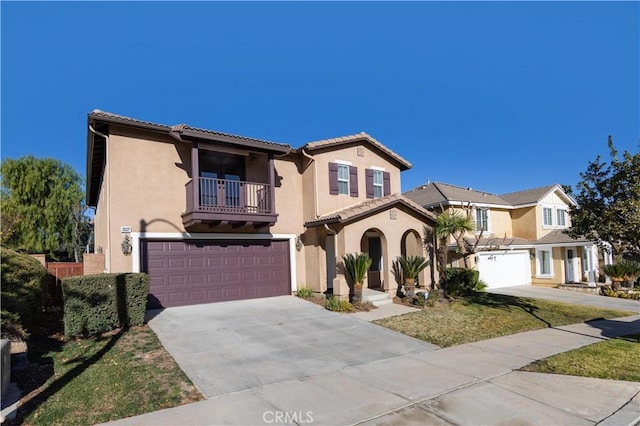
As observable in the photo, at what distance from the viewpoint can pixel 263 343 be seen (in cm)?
916

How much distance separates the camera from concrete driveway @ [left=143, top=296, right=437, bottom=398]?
712 cm

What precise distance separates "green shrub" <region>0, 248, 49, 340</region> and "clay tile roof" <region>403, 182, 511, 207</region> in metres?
19.3

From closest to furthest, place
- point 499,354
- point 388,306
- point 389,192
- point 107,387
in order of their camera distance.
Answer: point 107,387 < point 499,354 < point 388,306 < point 389,192

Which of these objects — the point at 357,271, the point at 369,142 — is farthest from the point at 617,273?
the point at 357,271

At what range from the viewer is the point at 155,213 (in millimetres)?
12734

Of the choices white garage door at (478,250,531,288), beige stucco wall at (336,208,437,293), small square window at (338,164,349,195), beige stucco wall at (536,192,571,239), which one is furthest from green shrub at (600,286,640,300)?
small square window at (338,164,349,195)

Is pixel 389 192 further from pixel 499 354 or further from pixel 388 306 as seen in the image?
pixel 499 354

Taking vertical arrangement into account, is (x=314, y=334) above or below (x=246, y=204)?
below

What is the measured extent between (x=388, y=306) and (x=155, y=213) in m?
8.91

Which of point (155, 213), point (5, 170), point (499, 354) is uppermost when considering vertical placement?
point (5, 170)

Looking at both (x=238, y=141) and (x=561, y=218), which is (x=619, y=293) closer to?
(x=561, y=218)

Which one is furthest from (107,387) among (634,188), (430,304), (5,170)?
(5,170)

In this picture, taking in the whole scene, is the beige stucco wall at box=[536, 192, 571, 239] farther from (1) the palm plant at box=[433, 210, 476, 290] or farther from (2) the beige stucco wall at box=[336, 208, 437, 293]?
(2) the beige stucco wall at box=[336, 208, 437, 293]

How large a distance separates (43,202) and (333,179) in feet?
89.5
